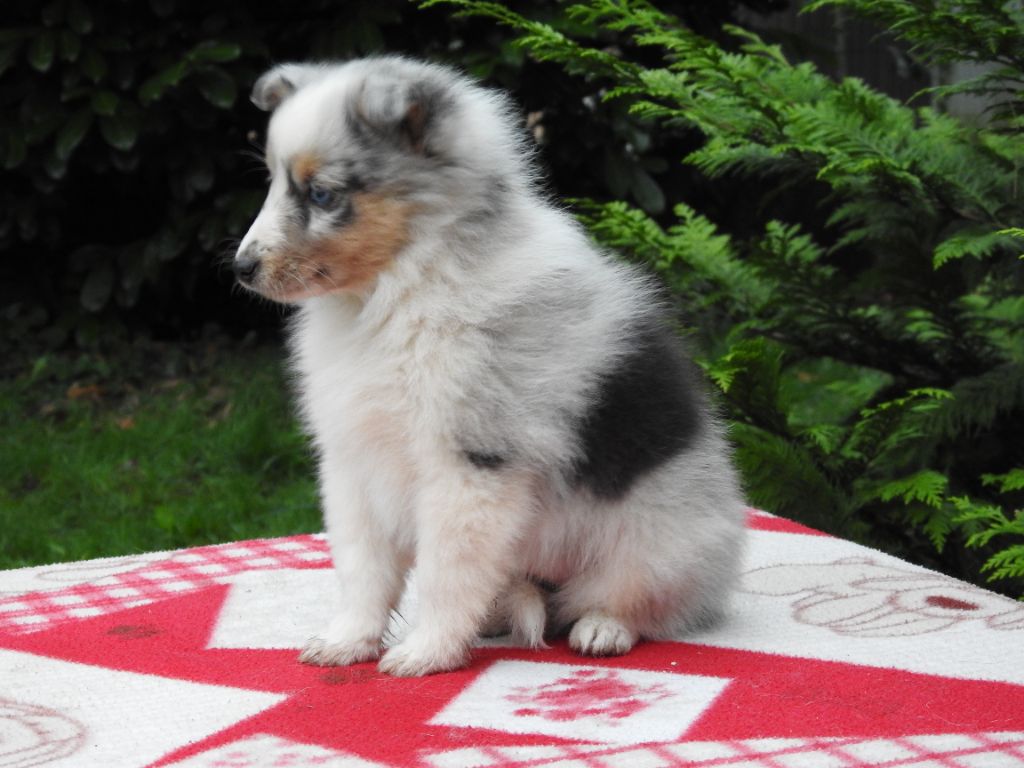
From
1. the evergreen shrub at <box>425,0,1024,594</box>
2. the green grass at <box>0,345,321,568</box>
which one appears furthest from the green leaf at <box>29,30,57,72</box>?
the evergreen shrub at <box>425,0,1024,594</box>

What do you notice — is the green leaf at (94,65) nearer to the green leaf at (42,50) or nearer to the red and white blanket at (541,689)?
the green leaf at (42,50)

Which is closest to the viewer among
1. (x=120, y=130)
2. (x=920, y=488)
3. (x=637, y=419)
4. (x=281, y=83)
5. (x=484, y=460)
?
(x=484, y=460)

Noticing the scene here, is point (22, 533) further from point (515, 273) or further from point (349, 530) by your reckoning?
point (515, 273)

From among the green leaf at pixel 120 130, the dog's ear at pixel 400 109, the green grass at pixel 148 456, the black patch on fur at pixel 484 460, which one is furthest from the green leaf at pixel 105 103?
A: the black patch on fur at pixel 484 460

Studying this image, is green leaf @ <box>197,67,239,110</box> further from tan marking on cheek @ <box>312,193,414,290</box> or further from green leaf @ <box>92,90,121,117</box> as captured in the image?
tan marking on cheek @ <box>312,193,414,290</box>

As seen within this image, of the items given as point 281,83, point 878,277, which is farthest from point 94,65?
point 878,277

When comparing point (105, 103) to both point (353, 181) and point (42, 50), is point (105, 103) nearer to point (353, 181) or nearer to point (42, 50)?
point (42, 50)

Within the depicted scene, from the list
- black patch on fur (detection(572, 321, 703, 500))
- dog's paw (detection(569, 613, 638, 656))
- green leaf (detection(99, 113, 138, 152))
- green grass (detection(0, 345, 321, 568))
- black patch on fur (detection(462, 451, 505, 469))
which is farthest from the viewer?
green leaf (detection(99, 113, 138, 152))
